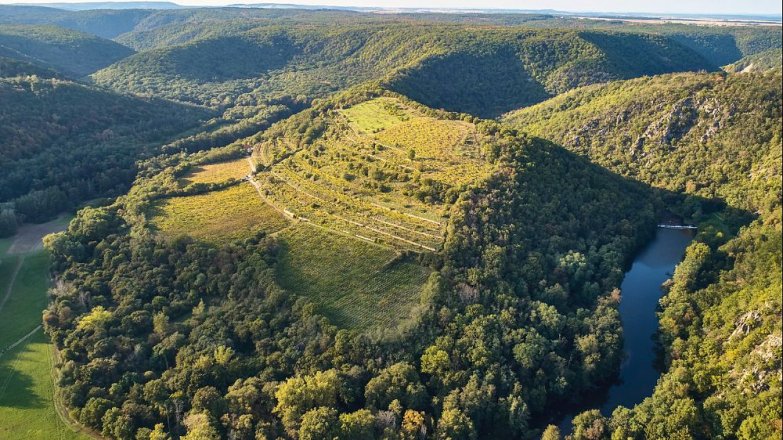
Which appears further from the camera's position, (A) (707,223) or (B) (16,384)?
(A) (707,223)

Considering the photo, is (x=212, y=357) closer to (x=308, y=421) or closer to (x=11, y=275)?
(x=308, y=421)

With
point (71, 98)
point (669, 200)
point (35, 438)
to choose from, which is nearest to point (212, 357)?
point (35, 438)

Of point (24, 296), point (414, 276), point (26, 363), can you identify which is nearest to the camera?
point (26, 363)

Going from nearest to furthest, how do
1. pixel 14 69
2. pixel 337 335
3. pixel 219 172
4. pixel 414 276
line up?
1. pixel 337 335
2. pixel 414 276
3. pixel 219 172
4. pixel 14 69

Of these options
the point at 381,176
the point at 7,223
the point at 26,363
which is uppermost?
the point at 381,176

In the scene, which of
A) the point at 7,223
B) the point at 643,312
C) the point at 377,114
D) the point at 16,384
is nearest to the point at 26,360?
the point at 16,384

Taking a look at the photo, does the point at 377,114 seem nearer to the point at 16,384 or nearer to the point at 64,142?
the point at 64,142

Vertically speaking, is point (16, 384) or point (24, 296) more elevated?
point (24, 296)
